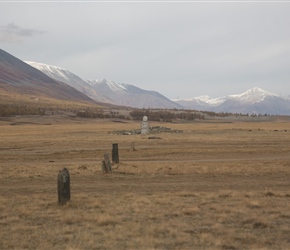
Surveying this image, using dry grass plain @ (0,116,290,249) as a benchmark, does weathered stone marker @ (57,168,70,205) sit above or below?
above

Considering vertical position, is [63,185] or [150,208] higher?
[63,185]

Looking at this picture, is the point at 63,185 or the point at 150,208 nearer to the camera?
the point at 150,208

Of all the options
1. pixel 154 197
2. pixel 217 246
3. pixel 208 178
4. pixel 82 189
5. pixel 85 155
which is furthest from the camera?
pixel 85 155

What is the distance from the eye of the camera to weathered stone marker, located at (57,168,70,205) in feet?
48.6

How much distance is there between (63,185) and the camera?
1495 cm

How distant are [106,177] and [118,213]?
8616 millimetres

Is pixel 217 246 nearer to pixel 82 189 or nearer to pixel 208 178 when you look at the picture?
pixel 82 189

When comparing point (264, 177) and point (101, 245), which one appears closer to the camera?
point (101, 245)

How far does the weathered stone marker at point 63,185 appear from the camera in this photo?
1483 centimetres

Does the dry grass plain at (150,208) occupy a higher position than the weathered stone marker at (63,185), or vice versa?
the weathered stone marker at (63,185)

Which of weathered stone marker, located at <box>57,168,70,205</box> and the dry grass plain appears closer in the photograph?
the dry grass plain

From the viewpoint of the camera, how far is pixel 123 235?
10836 mm

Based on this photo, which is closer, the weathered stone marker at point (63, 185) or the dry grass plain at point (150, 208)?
the dry grass plain at point (150, 208)

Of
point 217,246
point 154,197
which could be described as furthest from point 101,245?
point 154,197
